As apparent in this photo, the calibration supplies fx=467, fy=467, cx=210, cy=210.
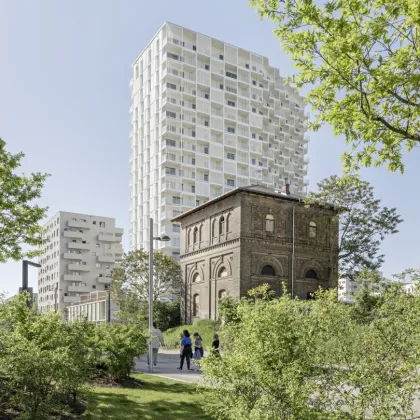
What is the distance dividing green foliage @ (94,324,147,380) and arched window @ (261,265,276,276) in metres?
24.4

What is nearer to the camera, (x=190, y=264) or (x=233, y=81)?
(x=190, y=264)

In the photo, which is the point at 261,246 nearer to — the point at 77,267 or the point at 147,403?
the point at 147,403

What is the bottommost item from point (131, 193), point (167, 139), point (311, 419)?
point (311, 419)

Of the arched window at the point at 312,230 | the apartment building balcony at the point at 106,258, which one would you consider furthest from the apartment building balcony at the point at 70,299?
the arched window at the point at 312,230

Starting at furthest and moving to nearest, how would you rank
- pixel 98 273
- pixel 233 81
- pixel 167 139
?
pixel 98 273 < pixel 233 81 < pixel 167 139

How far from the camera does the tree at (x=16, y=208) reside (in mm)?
17672

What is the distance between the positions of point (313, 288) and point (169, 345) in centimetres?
1370

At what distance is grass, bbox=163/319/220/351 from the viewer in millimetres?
36156

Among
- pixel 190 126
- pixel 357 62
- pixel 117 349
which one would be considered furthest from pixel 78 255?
pixel 357 62

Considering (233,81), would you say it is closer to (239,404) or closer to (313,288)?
(313,288)

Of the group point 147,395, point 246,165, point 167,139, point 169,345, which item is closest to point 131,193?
point 167,139

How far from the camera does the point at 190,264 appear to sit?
1861 inches

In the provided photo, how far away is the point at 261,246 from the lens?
1577 inches

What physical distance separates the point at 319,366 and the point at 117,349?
9154 millimetres
